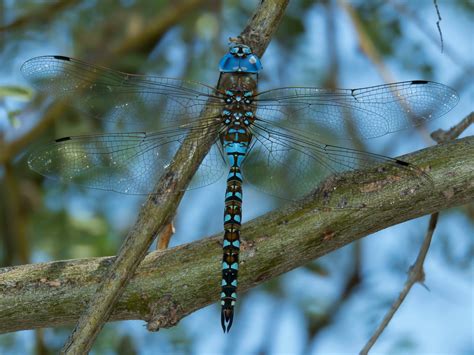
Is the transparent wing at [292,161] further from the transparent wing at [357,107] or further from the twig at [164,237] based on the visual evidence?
the twig at [164,237]

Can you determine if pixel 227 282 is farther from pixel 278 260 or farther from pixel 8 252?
pixel 8 252

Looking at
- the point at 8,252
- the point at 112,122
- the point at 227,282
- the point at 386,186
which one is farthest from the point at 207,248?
the point at 8,252

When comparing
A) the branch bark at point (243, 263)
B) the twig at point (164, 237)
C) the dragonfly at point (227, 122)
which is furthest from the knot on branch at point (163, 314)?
the dragonfly at point (227, 122)

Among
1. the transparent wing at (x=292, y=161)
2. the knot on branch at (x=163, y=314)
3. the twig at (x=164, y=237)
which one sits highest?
the transparent wing at (x=292, y=161)

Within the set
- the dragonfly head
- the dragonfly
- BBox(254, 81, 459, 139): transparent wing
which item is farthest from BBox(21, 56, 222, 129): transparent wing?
BBox(254, 81, 459, 139): transparent wing

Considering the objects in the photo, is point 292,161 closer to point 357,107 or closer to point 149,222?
point 357,107

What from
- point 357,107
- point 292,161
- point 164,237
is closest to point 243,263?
point 164,237
